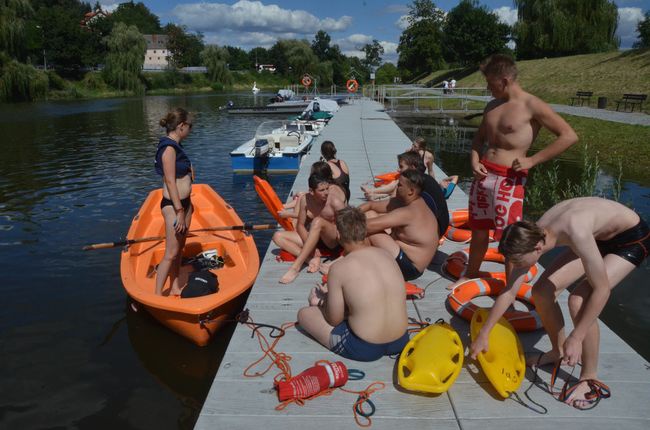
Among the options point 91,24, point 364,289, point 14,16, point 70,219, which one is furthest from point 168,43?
point 364,289

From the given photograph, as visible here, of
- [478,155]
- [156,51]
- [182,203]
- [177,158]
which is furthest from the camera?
[156,51]

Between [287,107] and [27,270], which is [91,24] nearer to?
[287,107]

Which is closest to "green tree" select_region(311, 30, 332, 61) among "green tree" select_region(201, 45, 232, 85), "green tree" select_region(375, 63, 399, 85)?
"green tree" select_region(375, 63, 399, 85)

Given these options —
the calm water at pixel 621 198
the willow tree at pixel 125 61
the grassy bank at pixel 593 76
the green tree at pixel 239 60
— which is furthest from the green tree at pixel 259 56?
the calm water at pixel 621 198

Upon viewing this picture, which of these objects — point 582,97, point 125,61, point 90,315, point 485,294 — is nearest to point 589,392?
point 485,294

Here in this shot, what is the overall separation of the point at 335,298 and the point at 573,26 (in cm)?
4581

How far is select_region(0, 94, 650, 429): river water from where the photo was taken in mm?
4824

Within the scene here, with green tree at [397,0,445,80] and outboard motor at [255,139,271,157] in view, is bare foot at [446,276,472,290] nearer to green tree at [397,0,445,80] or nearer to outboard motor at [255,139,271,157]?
outboard motor at [255,139,271,157]

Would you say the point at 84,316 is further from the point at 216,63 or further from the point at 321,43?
the point at 321,43

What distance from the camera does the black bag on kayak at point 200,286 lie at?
17.0 feet

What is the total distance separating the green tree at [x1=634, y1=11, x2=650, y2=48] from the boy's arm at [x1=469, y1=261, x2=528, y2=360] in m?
49.9

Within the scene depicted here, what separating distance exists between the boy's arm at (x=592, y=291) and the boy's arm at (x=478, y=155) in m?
1.59

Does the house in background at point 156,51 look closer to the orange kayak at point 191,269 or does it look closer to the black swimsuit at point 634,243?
the orange kayak at point 191,269

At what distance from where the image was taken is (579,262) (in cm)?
330
